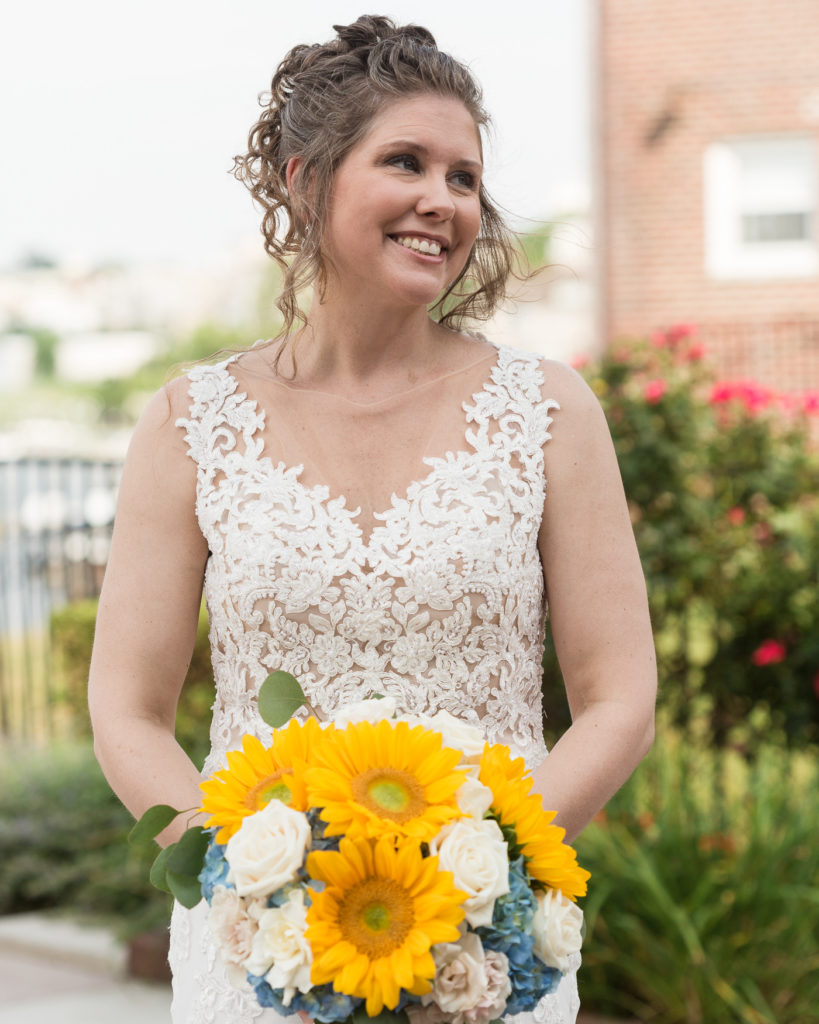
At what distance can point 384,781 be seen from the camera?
178 centimetres

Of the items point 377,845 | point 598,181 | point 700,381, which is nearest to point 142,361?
point 598,181

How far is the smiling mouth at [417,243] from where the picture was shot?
90.4 inches

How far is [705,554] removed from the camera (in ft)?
20.1

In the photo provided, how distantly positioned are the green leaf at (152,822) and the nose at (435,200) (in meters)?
1.03

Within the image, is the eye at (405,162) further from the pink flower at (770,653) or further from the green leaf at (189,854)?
the pink flower at (770,653)

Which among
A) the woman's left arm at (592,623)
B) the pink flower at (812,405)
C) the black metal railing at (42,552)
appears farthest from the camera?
the black metal railing at (42,552)

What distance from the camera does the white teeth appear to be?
2.29 meters

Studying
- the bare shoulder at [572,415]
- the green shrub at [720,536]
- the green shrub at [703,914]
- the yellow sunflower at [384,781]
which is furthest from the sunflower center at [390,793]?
the green shrub at [720,536]

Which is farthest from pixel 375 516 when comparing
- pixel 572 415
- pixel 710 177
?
pixel 710 177

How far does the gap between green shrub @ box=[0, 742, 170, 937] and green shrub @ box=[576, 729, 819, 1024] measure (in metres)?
2.08

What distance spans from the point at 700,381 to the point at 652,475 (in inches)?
22.7

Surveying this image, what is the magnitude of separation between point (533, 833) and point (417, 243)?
3.26 feet

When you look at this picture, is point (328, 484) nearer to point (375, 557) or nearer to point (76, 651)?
point (375, 557)

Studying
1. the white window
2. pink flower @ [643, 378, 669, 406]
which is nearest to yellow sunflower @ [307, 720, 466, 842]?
pink flower @ [643, 378, 669, 406]
